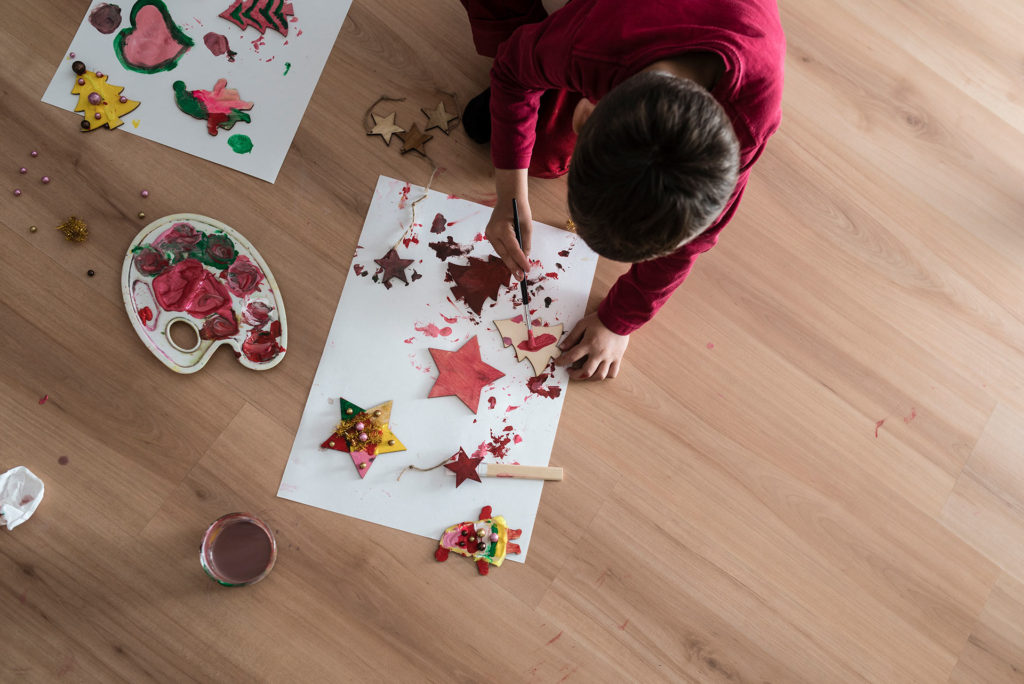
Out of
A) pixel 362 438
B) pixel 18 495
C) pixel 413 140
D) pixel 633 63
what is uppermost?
pixel 633 63

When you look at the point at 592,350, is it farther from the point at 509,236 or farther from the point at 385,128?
the point at 385,128

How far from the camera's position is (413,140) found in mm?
917

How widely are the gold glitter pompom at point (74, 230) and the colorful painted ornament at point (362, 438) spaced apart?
1.30 feet

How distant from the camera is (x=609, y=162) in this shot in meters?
0.51

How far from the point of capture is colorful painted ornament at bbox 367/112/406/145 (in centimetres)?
92

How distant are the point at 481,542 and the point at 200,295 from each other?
472 millimetres

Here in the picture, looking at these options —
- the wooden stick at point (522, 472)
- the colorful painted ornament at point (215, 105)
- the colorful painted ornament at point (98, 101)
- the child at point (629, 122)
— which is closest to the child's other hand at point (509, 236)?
the child at point (629, 122)

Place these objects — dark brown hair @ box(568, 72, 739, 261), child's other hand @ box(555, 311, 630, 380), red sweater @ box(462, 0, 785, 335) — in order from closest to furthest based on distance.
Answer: dark brown hair @ box(568, 72, 739, 261), red sweater @ box(462, 0, 785, 335), child's other hand @ box(555, 311, 630, 380)

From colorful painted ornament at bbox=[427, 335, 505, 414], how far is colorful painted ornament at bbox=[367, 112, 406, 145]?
30 centimetres

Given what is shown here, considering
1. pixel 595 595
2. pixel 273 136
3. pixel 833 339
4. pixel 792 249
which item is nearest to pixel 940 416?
pixel 833 339

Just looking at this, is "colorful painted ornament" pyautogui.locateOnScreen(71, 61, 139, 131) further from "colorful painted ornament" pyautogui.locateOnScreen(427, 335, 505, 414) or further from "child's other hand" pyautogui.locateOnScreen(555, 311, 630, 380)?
"child's other hand" pyautogui.locateOnScreen(555, 311, 630, 380)

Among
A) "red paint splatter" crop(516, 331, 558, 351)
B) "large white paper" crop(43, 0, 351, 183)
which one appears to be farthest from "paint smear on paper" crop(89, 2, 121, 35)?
"red paint splatter" crop(516, 331, 558, 351)

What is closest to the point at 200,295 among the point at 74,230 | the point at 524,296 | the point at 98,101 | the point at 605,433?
the point at 74,230

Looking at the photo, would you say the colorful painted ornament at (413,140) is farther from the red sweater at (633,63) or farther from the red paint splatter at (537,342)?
the red paint splatter at (537,342)
